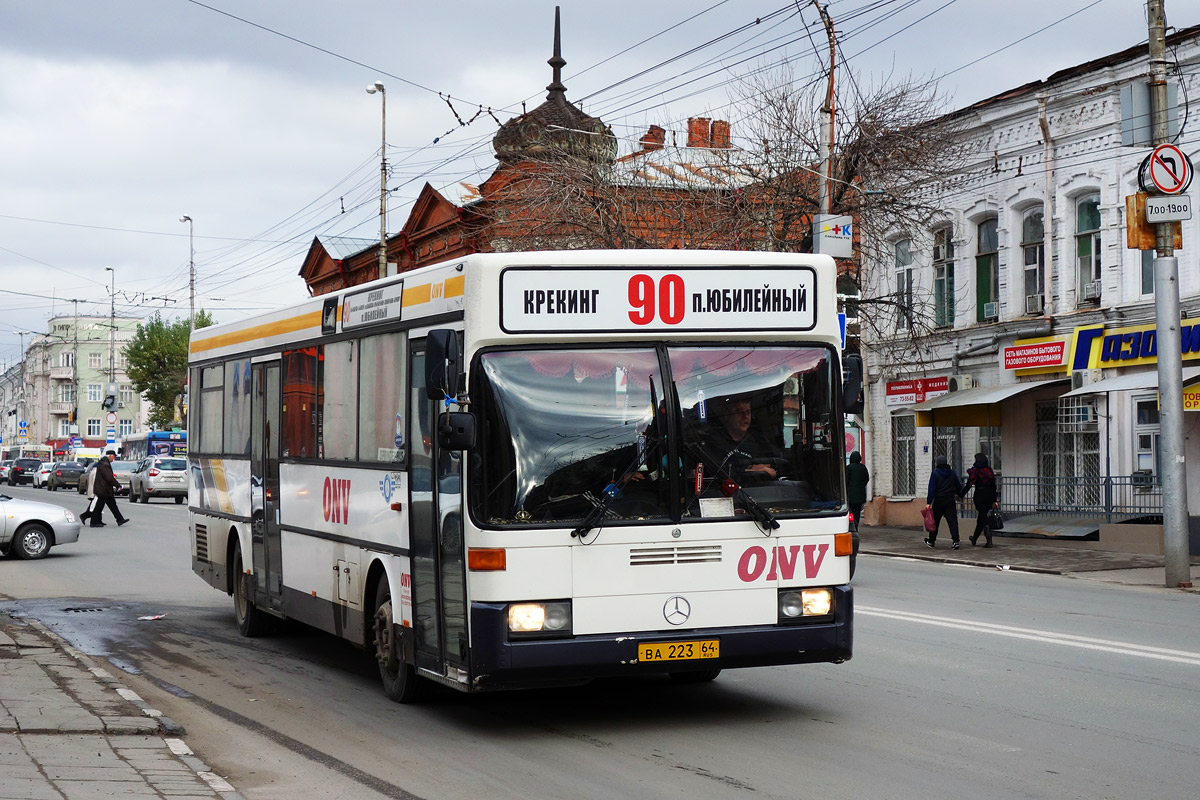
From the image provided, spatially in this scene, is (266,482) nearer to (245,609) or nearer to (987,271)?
(245,609)

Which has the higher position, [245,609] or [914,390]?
[914,390]

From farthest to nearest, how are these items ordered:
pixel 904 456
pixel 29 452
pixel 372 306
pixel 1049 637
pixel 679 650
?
pixel 29 452
pixel 904 456
pixel 1049 637
pixel 372 306
pixel 679 650

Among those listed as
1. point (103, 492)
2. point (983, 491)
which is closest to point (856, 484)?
point (983, 491)

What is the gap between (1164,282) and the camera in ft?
61.3

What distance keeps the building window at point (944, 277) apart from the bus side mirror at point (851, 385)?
81.2ft

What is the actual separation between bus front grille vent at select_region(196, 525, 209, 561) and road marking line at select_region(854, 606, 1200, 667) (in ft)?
21.6

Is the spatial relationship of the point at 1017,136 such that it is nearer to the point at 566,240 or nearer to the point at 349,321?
the point at 566,240

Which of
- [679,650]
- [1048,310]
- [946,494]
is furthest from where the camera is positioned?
[1048,310]

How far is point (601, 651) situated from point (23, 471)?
83.7 meters

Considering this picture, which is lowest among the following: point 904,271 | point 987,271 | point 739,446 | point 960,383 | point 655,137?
point 739,446

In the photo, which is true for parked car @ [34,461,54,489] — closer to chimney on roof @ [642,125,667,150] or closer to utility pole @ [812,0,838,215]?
chimney on roof @ [642,125,667,150]

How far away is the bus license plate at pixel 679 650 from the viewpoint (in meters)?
8.01

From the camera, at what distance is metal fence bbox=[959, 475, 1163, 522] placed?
26.1 meters

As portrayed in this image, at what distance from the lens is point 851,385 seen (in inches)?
350
